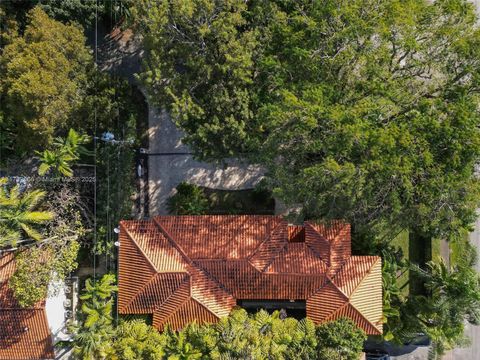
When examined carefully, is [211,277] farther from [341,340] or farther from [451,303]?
[451,303]

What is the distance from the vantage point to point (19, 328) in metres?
25.6

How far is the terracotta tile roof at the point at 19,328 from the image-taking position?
25.4m

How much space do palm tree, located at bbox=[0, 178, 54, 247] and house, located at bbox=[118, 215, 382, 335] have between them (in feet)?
16.2

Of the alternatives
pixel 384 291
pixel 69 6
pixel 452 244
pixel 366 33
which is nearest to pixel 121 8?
pixel 69 6

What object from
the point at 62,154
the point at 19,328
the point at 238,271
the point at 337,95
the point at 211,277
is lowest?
the point at 19,328

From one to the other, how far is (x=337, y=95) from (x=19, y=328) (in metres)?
22.9

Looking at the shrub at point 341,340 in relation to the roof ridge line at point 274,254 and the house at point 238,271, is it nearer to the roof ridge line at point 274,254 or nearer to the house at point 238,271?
the house at point 238,271

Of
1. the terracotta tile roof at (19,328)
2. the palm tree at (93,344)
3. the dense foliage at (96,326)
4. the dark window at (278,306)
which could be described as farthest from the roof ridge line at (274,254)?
the terracotta tile roof at (19,328)

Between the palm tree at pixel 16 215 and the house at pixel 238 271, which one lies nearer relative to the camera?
the palm tree at pixel 16 215

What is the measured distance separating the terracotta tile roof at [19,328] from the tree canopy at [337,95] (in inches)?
547

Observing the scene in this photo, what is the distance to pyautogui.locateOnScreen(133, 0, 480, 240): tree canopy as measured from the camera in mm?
20531

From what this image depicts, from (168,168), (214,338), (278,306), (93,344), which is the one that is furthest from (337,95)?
(93,344)

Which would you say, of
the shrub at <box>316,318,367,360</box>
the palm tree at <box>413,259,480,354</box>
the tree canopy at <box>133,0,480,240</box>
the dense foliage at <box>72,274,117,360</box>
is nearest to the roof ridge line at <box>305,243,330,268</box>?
the tree canopy at <box>133,0,480,240</box>

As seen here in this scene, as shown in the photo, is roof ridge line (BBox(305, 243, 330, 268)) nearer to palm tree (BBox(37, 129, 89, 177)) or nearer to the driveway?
the driveway
